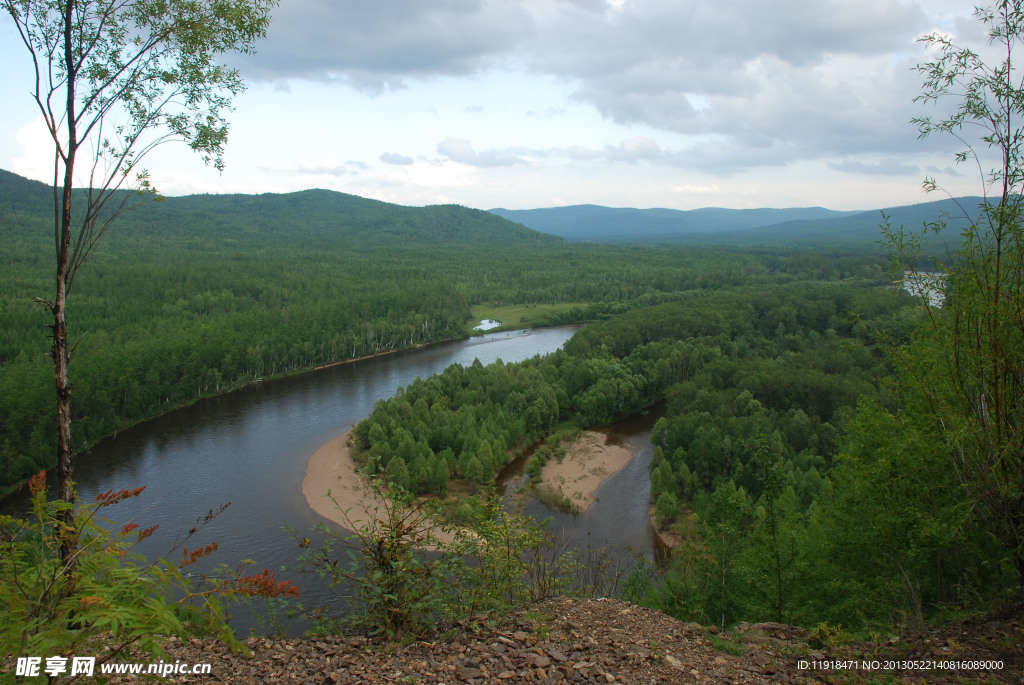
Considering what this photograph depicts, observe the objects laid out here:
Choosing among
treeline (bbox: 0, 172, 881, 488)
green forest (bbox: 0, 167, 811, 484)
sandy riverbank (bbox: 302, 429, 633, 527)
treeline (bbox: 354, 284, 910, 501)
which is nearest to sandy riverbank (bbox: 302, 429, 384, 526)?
sandy riverbank (bbox: 302, 429, 633, 527)

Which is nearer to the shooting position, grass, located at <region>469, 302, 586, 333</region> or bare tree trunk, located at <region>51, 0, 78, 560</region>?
bare tree trunk, located at <region>51, 0, 78, 560</region>

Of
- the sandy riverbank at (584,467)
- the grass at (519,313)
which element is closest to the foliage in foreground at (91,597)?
the sandy riverbank at (584,467)

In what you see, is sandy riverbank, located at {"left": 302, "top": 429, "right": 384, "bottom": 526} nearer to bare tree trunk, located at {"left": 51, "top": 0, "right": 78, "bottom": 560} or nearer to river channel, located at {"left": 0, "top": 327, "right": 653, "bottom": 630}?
river channel, located at {"left": 0, "top": 327, "right": 653, "bottom": 630}

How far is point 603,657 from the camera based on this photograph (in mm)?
6176

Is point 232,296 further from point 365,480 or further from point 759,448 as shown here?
point 759,448

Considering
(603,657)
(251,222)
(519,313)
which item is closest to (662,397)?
(603,657)

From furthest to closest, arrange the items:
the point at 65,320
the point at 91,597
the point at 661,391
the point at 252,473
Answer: the point at 661,391 < the point at 252,473 < the point at 65,320 < the point at 91,597

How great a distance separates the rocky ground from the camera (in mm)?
5676

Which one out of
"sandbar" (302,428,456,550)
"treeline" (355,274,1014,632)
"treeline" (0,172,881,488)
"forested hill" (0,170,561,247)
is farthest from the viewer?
"forested hill" (0,170,561,247)

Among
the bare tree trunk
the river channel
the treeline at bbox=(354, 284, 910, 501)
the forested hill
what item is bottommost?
the river channel

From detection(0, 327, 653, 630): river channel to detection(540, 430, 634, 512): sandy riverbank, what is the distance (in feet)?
2.23

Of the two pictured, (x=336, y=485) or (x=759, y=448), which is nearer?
(x=759, y=448)

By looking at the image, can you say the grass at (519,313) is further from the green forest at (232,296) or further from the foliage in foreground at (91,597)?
the foliage in foreground at (91,597)

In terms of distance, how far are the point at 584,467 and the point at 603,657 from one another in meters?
23.9
